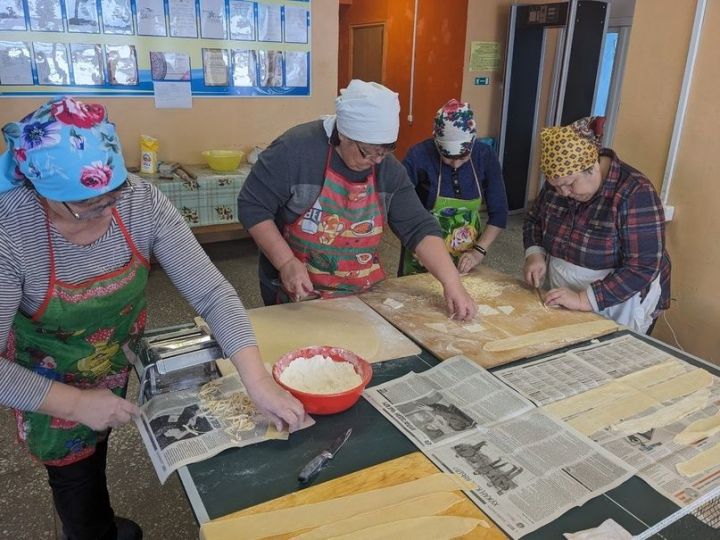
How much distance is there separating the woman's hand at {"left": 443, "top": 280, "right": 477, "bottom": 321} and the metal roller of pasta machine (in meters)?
0.71

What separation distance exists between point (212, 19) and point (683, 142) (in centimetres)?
306

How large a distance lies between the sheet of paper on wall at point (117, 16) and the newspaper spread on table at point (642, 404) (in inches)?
134

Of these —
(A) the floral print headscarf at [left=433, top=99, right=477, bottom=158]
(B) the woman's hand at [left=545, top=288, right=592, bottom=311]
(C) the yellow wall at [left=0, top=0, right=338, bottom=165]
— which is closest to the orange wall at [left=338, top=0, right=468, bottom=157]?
(C) the yellow wall at [left=0, top=0, right=338, bottom=165]

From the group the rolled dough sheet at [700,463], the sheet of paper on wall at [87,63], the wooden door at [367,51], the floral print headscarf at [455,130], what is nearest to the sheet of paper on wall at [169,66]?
the sheet of paper on wall at [87,63]

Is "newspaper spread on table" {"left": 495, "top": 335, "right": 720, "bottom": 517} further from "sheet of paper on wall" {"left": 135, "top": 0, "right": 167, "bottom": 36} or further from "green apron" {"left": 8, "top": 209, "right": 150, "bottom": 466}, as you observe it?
"sheet of paper on wall" {"left": 135, "top": 0, "right": 167, "bottom": 36}

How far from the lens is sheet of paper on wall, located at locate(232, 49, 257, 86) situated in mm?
3973

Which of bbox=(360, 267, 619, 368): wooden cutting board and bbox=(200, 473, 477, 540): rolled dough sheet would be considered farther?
bbox=(360, 267, 619, 368): wooden cutting board

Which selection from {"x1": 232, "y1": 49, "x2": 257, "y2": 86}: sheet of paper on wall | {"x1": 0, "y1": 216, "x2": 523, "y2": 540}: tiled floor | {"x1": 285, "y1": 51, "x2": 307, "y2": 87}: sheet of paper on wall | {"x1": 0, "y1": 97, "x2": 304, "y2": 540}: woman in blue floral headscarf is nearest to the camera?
{"x1": 0, "y1": 97, "x2": 304, "y2": 540}: woman in blue floral headscarf

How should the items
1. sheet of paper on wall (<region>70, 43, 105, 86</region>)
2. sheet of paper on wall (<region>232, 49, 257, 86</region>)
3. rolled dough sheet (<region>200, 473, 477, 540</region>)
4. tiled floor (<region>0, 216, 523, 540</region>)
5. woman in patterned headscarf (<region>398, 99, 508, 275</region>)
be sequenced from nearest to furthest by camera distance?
rolled dough sheet (<region>200, 473, 477, 540</region>) → tiled floor (<region>0, 216, 523, 540</region>) → woman in patterned headscarf (<region>398, 99, 508, 275</region>) → sheet of paper on wall (<region>70, 43, 105, 86</region>) → sheet of paper on wall (<region>232, 49, 257, 86</region>)

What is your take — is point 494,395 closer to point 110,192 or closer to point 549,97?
point 110,192

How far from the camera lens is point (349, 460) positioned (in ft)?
3.34

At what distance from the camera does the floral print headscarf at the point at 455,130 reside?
6.68 ft

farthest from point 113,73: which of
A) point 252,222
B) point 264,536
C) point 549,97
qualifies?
point 549,97

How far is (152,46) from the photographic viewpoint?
3670 millimetres
